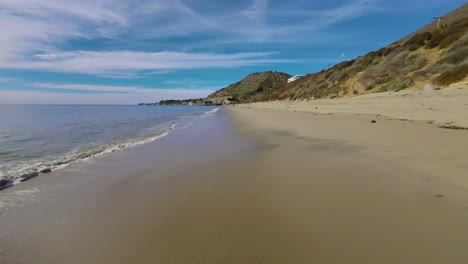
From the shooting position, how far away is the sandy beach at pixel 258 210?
90.2 inches

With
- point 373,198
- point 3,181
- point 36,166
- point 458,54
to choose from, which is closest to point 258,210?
point 373,198

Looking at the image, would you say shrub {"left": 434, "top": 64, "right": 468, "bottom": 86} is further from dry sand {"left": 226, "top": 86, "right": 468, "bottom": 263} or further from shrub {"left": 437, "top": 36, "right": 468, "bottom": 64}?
dry sand {"left": 226, "top": 86, "right": 468, "bottom": 263}

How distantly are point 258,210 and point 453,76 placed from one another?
18.0m

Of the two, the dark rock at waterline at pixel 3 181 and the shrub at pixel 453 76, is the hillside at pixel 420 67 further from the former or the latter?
the dark rock at waterline at pixel 3 181

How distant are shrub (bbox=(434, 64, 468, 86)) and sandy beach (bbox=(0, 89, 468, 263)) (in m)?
12.5

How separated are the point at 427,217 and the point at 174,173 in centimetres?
385

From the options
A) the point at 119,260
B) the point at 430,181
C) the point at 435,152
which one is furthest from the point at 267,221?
the point at 435,152

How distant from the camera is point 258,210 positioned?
125 inches

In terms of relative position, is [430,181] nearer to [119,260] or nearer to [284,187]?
[284,187]

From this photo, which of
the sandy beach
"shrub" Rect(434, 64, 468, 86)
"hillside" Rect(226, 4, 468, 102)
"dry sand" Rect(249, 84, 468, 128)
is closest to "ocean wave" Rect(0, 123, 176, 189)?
the sandy beach

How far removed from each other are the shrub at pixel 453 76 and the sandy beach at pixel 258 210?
12.5 m

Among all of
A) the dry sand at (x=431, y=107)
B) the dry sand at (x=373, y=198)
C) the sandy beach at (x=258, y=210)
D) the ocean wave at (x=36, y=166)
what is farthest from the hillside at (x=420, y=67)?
the ocean wave at (x=36, y=166)

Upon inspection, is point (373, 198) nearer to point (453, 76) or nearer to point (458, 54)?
point (453, 76)

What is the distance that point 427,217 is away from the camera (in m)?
2.65
